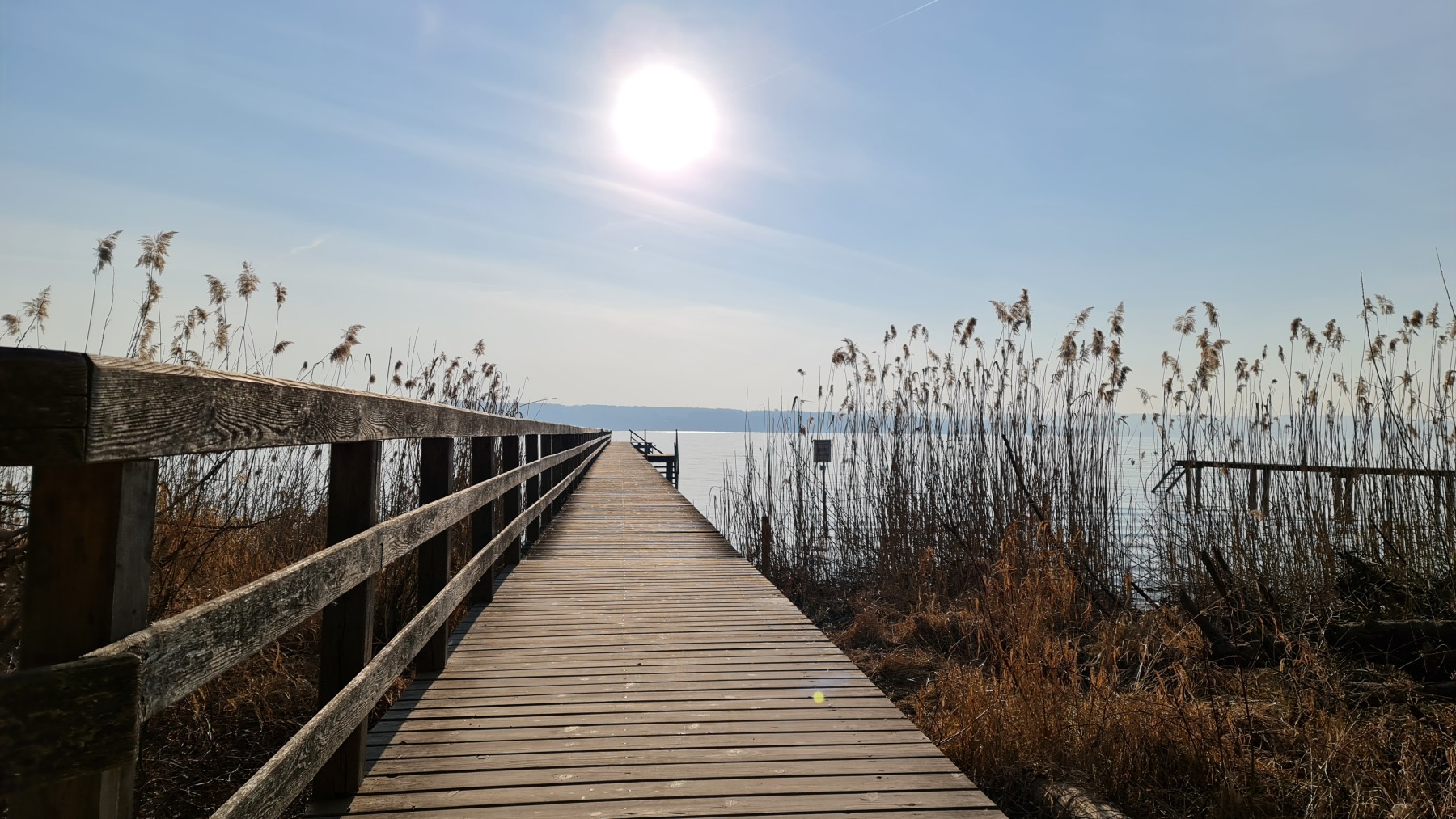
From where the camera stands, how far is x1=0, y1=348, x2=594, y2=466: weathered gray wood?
950mm

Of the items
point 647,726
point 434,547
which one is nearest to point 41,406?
point 647,726

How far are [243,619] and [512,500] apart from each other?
3.87 m

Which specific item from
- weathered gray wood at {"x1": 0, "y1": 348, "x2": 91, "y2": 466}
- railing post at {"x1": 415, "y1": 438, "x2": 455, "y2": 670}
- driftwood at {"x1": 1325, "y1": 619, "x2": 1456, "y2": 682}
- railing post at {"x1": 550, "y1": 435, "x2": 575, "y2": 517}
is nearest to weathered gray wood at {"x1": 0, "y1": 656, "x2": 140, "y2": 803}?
weathered gray wood at {"x1": 0, "y1": 348, "x2": 91, "y2": 466}

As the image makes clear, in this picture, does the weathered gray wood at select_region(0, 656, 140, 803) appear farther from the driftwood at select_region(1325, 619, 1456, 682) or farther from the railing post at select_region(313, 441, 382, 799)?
the driftwood at select_region(1325, 619, 1456, 682)

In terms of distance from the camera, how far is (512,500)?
526 cm

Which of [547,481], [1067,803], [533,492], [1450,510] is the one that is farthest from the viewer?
[547,481]

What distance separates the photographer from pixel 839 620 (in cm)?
821

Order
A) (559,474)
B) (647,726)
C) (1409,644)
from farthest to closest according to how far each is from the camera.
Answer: (559,474) < (1409,644) < (647,726)

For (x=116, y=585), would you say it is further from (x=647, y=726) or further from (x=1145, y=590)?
(x=1145, y=590)

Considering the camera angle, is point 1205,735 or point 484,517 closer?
point 1205,735

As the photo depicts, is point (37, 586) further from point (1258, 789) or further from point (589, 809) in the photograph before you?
point (1258, 789)

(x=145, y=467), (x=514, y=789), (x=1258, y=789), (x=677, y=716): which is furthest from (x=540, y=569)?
(x=145, y=467)

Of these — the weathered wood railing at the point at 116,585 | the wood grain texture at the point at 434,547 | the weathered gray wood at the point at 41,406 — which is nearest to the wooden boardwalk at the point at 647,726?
the wood grain texture at the point at 434,547

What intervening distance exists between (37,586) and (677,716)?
2.09m
